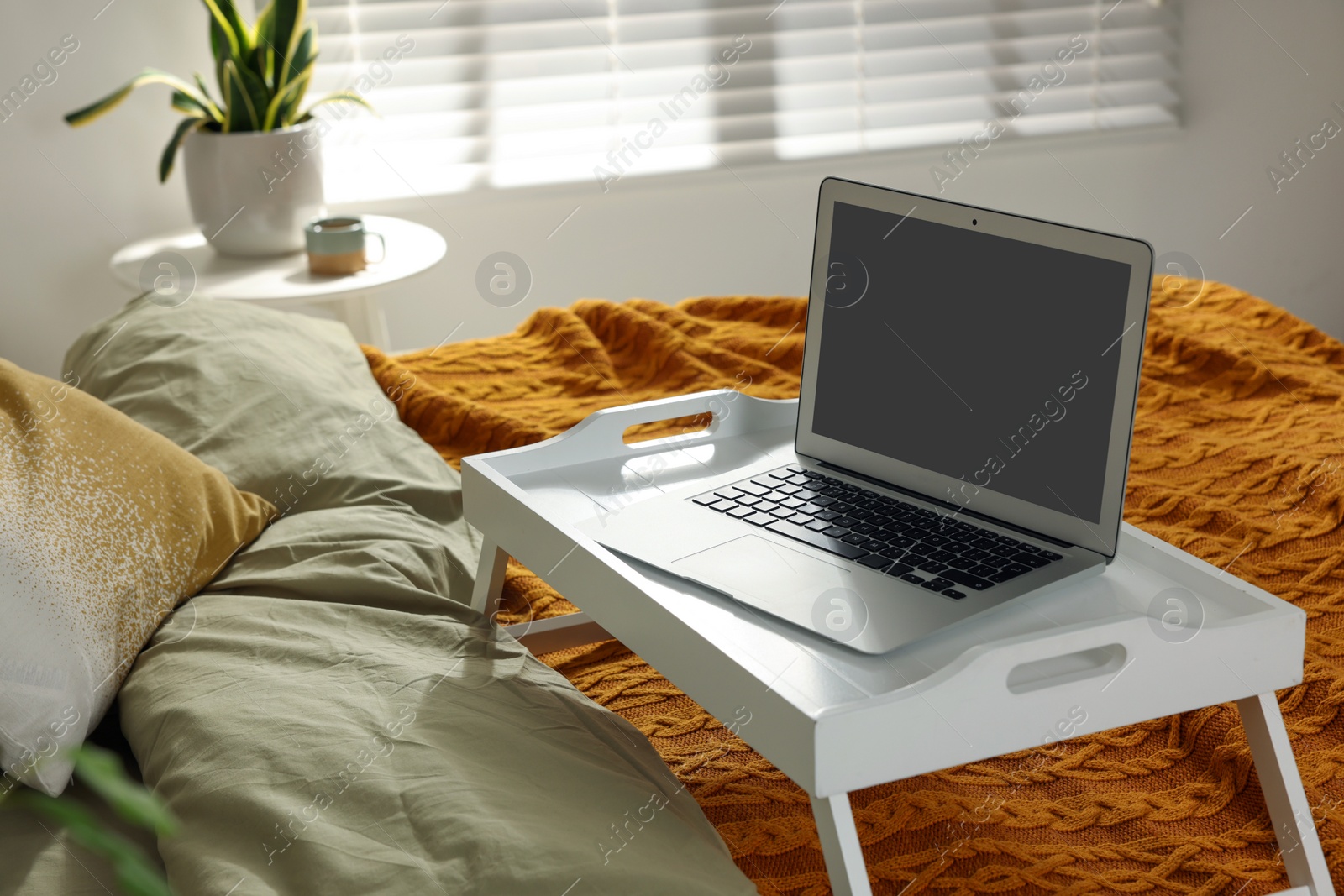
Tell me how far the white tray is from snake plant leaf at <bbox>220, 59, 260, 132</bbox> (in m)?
1.45

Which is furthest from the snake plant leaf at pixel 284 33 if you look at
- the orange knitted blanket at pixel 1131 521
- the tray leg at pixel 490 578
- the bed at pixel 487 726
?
the tray leg at pixel 490 578

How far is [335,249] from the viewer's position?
1951 millimetres

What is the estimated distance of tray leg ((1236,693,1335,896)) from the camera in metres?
0.69

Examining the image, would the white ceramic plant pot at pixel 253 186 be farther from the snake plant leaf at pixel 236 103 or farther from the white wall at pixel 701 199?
the white wall at pixel 701 199

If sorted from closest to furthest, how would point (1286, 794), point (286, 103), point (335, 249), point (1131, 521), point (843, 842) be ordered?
1. point (843, 842)
2. point (1286, 794)
3. point (1131, 521)
4. point (335, 249)
5. point (286, 103)

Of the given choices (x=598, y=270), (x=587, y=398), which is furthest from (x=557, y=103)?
(x=587, y=398)

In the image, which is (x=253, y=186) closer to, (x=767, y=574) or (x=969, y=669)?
(x=767, y=574)

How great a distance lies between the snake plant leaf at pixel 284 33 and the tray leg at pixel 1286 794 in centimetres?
187

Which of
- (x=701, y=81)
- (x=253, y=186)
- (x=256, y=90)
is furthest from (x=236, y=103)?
(x=701, y=81)

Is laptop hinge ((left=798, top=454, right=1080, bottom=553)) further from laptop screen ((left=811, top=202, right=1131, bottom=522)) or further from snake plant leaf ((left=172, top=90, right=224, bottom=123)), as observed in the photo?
snake plant leaf ((left=172, top=90, right=224, bottom=123))

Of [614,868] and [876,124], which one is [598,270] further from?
[614,868]

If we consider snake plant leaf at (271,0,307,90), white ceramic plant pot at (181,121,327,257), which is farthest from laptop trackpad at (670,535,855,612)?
snake plant leaf at (271,0,307,90)

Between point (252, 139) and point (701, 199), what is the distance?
115 cm

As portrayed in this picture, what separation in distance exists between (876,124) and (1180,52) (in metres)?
0.81
